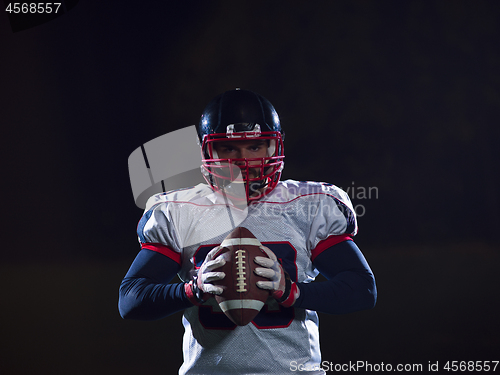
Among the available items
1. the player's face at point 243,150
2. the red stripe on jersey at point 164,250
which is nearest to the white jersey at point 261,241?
the red stripe on jersey at point 164,250

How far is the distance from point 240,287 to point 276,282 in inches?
3.1

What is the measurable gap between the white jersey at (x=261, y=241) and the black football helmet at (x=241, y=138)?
44mm

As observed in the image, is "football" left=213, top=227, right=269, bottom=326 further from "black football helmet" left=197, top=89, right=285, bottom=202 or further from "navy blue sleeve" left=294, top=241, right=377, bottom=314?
"black football helmet" left=197, top=89, right=285, bottom=202

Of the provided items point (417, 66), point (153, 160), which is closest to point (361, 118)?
point (417, 66)

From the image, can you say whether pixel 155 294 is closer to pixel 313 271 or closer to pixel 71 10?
pixel 313 271

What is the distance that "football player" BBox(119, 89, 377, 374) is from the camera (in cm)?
100

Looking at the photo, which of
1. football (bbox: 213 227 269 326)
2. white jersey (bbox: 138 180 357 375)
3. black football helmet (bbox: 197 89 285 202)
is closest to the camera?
football (bbox: 213 227 269 326)

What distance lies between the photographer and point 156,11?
91.4 inches

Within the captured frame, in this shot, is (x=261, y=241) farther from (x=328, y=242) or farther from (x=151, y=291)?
(x=151, y=291)

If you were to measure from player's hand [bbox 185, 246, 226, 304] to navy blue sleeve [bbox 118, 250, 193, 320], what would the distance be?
0.13 ft

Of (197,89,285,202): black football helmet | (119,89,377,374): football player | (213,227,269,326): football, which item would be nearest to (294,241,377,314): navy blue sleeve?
(119,89,377,374): football player

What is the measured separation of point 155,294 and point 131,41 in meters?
1.74

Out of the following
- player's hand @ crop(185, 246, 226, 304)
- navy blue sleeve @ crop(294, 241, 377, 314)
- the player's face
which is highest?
the player's face

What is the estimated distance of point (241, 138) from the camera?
1104mm
